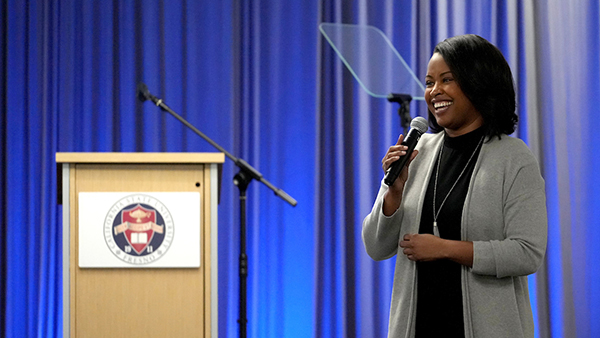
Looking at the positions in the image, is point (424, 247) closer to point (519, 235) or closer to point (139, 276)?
point (519, 235)

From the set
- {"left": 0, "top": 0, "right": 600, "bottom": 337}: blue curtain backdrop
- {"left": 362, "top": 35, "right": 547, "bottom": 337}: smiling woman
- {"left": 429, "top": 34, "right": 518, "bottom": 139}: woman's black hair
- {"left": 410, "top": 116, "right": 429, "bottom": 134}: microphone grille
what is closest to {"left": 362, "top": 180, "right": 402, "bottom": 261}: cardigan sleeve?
{"left": 362, "top": 35, "right": 547, "bottom": 337}: smiling woman

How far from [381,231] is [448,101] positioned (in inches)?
13.2

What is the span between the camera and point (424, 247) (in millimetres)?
1154

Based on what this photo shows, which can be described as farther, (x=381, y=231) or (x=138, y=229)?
(x=138, y=229)

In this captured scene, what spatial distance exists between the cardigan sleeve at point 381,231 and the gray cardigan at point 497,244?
0.6 inches

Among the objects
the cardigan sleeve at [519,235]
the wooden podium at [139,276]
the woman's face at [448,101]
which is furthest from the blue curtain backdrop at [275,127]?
the cardigan sleeve at [519,235]

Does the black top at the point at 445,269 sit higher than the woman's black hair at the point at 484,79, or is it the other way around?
the woman's black hair at the point at 484,79

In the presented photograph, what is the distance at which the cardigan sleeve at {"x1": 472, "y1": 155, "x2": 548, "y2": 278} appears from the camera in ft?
3.64

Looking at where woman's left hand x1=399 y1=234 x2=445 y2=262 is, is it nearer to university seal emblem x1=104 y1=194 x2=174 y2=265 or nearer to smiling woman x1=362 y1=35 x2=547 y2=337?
smiling woman x1=362 y1=35 x2=547 y2=337

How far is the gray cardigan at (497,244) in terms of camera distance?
1.11 m

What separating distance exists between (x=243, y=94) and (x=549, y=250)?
2.23 metres

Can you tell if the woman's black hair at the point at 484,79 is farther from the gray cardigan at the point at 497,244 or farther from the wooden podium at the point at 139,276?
the wooden podium at the point at 139,276

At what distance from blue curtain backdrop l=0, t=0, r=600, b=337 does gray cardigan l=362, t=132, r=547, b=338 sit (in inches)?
86.4

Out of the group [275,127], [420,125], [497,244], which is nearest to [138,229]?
[420,125]
